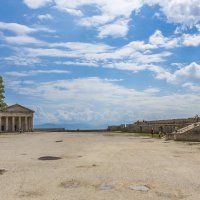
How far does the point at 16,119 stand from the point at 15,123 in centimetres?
174

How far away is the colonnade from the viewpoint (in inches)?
5162

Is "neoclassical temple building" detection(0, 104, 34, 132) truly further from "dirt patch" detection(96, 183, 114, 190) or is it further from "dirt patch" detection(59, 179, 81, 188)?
"dirt patch" detection(96, 183, 114, 190)

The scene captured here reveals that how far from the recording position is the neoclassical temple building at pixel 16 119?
428ft

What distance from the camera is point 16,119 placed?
5251 inches

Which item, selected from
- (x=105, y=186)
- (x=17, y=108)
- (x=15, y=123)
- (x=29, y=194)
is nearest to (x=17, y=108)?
(x=17, y=108)

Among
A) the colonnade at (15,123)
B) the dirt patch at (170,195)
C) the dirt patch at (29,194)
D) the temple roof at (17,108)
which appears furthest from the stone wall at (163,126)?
the temple roof at (17,108)

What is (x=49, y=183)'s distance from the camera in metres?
17.1

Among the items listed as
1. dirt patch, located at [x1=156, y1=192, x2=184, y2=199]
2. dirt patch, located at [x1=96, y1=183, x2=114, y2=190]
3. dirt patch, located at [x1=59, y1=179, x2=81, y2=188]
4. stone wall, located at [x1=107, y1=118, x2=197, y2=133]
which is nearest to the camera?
dirt patch, located at [x1=156, y1=192, x2=184, y2=199]

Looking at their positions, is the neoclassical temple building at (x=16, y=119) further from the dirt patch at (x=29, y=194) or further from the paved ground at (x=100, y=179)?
the dirt patch at (x=29, y=194)

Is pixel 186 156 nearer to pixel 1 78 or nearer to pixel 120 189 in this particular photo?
pixel 120 189

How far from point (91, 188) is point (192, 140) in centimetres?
3055

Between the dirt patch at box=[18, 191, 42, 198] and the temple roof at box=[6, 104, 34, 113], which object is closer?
the dirt patch at box=[18, 191, 42, 198]

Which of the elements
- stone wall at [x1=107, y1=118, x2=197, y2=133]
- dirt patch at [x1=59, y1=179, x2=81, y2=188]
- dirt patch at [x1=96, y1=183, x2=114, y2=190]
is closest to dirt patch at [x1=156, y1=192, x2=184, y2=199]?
dirt patch at [x1=96, y1=183, x2=114, y2=190]

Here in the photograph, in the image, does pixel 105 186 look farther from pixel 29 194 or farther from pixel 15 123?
pixel 15 123
